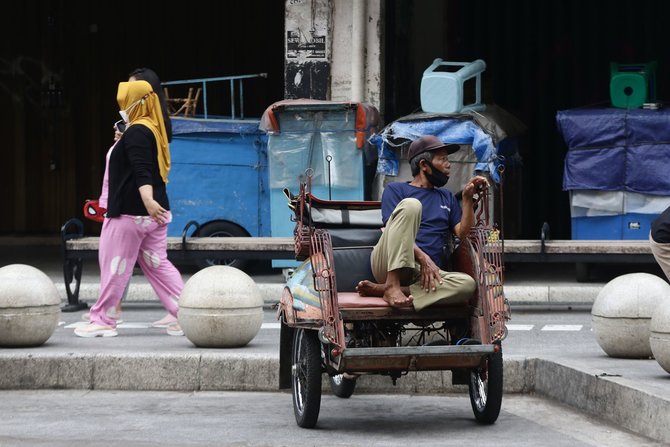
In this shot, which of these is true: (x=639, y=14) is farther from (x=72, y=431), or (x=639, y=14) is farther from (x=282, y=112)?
(x=72, y=431)

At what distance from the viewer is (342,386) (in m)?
8.13

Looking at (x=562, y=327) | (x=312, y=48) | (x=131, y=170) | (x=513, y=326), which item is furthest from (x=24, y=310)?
(x=312, y=48)

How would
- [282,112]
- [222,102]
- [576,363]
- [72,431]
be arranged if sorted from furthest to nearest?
1. [222,102]
2. [282,112]
3. [576,363]
4. [72,431]

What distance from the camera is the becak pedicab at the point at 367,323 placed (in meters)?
6.90

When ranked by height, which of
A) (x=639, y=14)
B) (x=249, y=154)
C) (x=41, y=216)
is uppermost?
(x=639, y=14)

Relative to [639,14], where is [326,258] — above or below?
below

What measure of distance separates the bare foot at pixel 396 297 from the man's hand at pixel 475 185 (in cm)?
62

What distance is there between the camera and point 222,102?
19.4 metres

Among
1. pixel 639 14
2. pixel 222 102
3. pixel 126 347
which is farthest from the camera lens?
pixel 222 102

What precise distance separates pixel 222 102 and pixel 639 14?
590 cm

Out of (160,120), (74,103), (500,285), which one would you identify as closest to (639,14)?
(74,103)

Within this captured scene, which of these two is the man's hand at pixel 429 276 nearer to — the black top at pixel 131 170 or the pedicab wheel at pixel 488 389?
the pedicab wheel at pixel 488 389

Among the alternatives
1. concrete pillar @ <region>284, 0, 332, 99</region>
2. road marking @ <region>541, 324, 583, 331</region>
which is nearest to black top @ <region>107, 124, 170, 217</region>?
road marking @ <region>541, 324, 583, 331</region>

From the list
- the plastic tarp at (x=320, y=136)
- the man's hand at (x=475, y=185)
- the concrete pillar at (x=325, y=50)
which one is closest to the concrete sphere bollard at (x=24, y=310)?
the man's hand at (x=475, y=185)
